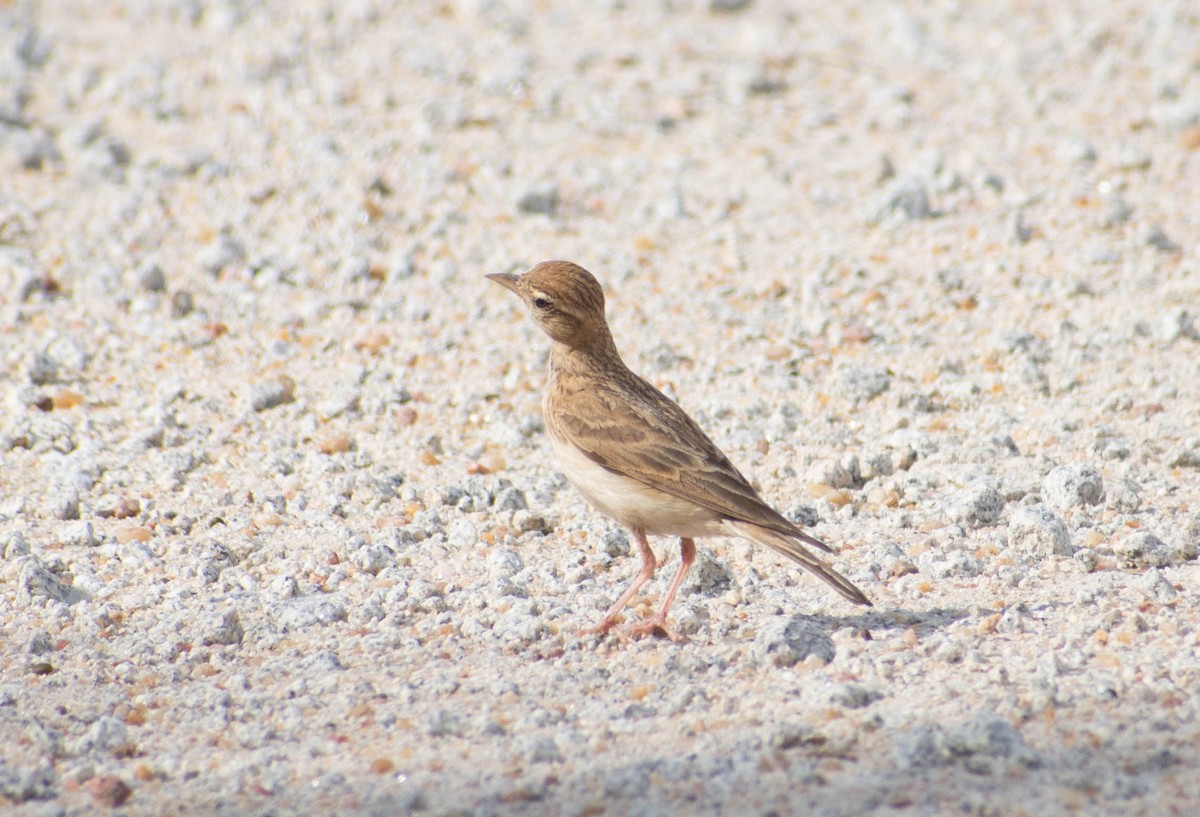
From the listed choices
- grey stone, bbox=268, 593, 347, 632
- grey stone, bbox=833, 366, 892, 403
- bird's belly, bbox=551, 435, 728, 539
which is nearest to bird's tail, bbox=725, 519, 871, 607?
bird's belly, bbox=551, 435, 728, 539

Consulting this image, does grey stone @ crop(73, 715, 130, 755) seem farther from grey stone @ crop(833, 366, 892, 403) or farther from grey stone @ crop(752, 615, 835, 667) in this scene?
grey stone @ crop(833, 366, 892, 403)

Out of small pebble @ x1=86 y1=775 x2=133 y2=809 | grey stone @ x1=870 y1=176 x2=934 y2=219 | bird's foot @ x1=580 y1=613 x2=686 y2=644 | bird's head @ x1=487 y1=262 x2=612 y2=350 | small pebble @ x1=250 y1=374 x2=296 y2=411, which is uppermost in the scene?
grey stone @ x1=870 y1=176 x2=934 y2=219

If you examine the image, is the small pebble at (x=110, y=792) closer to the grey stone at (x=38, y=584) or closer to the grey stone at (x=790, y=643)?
the grey stone at (x=38, y=584)

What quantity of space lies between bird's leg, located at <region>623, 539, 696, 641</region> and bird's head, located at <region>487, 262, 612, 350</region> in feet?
3.47

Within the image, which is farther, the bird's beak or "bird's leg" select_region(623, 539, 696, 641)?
the bird's beak

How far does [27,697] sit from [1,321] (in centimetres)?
389

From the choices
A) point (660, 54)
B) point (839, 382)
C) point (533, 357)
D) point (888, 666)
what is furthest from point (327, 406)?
point (660, 54)

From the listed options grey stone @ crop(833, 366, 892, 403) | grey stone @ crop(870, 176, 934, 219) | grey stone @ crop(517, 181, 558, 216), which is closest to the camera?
grey stone @ crop(833, 366, 892, 403)

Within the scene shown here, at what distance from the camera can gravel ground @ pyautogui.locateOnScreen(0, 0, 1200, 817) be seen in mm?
4418

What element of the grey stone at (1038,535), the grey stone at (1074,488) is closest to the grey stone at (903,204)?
the grey stone at (1074,488)

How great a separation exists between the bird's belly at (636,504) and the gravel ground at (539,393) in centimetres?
33

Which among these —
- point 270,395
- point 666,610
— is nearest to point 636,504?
point 666,610

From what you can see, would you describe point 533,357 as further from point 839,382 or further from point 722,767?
point 722,767

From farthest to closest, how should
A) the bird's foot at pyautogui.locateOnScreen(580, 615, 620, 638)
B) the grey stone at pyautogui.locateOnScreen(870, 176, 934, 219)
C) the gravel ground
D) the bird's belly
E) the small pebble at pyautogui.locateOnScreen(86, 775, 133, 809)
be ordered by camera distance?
the grey stone at pyautogui.locateOnScreen(870, 176, 934, 219) → the bird's belly → the bird's foot at pyautogui.locateOnScreen(580, 615, 620, 638) → the gravel ground → the small pebble at pyautogui.locateOnScreen(86, 775, 133, 809)
